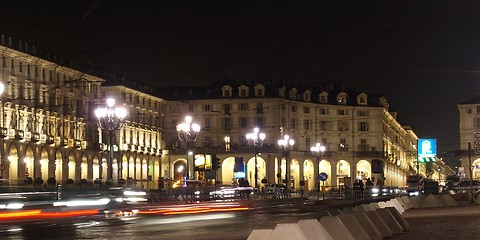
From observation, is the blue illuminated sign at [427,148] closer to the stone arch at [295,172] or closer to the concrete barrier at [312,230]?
the concrete barrier at [312,230]

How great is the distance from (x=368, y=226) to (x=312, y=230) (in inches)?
179

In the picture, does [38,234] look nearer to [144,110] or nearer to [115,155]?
[115,155]

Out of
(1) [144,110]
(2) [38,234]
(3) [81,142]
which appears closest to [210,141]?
(1) [144,110]

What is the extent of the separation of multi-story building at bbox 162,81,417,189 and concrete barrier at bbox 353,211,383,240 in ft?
383

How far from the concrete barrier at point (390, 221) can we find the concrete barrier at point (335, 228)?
509 centimetres

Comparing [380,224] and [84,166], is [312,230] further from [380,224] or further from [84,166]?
[84,166]

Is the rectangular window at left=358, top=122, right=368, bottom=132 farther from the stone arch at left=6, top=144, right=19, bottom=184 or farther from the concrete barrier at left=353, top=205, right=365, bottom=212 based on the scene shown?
the concrete barrier at left=353, top=205, right=365, bottom=212

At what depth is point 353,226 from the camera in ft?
49.0

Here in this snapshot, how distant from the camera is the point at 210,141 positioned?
141750mm

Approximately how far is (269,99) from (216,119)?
31.6 feet

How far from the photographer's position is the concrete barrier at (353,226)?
48.3 ft

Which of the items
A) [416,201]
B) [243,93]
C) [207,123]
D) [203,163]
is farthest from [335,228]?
[207,123]

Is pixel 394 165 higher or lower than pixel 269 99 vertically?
lower

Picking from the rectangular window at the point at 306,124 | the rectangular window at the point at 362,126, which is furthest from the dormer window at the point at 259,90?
the rectangular window at the point at 362,126
